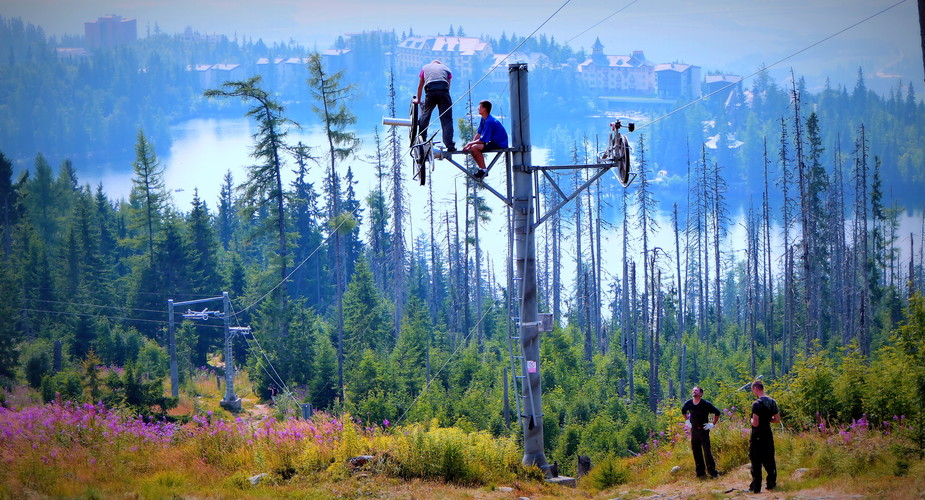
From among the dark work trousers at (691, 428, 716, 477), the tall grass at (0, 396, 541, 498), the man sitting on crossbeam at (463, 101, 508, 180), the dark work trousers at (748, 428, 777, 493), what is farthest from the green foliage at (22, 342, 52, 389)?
the dark work trousers at (748, 428, 777, 493)

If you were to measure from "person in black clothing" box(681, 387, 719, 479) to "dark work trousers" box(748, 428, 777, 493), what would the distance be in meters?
0.81

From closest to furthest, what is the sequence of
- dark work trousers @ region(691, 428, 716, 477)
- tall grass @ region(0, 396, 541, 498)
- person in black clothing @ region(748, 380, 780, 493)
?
1. person in black clothing @ region(748, 380, 780, 493)
2. tall grass @ region(0, 396, 541, 498)
3. dark work trousers @ region(691, 428, 716, 477)

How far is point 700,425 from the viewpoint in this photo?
1185 centimetres

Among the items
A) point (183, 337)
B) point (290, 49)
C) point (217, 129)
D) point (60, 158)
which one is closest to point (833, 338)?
point (183, 337)

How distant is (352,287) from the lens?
1885 inches

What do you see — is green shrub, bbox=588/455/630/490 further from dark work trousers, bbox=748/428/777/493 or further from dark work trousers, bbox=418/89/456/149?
dark work trousers, bbox=418/89/456/149

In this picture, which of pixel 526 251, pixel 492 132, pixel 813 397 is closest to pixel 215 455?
pixel 526 251

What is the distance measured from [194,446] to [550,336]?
29844mm

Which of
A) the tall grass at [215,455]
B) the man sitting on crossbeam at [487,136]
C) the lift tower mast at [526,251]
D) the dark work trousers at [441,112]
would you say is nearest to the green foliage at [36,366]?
the tall grass at [215,455]

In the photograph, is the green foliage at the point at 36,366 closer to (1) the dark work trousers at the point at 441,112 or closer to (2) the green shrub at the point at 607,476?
(1) the dark work trousers at the point at 441,112

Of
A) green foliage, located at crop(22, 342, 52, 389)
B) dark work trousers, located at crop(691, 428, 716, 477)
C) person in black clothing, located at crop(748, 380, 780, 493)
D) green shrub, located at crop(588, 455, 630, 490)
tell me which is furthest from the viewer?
green foliage, located at crop(22, 342, 52, 389)

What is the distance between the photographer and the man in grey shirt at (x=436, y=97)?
13484 millimetres

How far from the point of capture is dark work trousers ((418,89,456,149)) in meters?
13.4

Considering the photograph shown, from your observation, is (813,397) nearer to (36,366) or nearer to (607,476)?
(607,476)
